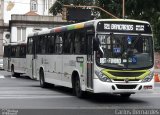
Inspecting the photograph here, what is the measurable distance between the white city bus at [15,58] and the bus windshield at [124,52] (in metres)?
18.1

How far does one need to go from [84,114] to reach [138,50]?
15.7 feet

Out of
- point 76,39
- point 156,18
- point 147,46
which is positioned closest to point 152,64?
point 147,46

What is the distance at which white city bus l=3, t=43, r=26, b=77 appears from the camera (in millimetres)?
35062

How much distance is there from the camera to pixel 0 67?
192 ft

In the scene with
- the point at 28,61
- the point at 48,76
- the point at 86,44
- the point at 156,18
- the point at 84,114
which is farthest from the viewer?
the point at 156,18

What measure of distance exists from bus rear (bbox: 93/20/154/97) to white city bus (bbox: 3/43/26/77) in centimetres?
1802

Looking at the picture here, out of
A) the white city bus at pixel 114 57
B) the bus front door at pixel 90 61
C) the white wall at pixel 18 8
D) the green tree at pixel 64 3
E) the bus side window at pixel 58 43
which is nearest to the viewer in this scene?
the white city bus at pixel 114 57

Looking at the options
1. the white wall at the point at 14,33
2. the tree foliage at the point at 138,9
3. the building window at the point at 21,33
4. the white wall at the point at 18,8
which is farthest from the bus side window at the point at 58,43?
the white wall at the point at 18,8

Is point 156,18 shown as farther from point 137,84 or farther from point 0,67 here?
point 137,84

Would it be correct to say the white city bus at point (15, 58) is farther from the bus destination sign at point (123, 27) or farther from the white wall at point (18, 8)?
the white wall at point (18, 8)

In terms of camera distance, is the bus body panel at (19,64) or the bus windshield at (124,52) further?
the bus body panel at (19,64)

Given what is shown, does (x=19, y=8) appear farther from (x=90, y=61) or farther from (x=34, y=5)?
(x=90, y=61)

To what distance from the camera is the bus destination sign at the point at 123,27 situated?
A: 55.7 ft

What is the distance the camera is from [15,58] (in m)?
37.5
